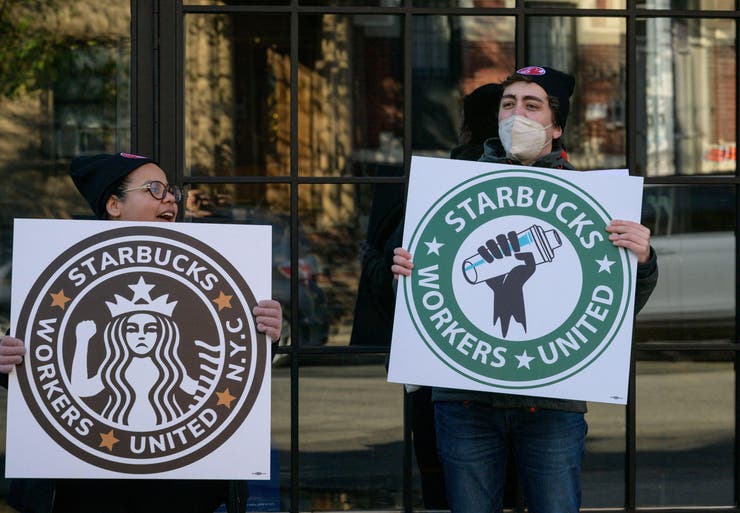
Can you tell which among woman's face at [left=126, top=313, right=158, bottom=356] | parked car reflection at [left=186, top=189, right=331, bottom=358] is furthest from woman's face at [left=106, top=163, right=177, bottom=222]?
parked car reflection at [left=186, top=189, right=331, bottom=358]

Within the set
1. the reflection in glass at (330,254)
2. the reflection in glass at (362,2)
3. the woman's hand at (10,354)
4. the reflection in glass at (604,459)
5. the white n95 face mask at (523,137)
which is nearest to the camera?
the woman's hand at (10,354)

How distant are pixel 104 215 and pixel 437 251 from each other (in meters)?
0.92

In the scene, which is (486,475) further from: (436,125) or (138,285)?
(436,125)

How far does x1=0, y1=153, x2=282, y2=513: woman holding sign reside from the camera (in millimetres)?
3188

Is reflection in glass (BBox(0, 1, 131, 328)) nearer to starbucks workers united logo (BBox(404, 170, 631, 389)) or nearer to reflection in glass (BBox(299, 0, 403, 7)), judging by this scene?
reflection in glass (BBox(299, 0, 403, 7))

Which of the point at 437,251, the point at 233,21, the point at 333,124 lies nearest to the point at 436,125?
the point at 333,124

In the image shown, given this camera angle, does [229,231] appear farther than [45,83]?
No

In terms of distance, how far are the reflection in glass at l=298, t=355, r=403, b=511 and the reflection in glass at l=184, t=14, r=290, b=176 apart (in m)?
1.29

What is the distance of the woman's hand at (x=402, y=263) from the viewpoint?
336cm

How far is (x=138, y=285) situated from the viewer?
323 centimetres

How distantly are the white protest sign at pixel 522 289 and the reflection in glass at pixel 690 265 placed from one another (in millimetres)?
5621

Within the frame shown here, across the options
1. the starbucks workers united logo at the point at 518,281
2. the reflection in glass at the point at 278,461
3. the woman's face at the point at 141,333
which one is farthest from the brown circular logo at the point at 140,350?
the reflection in glass at the point at 278,461

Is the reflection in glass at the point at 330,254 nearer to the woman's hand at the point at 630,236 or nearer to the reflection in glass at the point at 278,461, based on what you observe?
the reflection in glass at the point at 278,461

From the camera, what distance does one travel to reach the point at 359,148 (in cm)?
823
